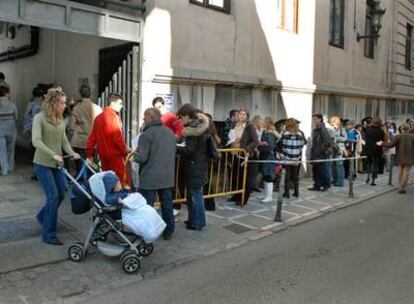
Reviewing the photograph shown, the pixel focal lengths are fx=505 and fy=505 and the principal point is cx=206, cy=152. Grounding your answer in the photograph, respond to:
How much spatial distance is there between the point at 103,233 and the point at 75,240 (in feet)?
2.73

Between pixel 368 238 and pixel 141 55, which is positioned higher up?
pixel 141 55

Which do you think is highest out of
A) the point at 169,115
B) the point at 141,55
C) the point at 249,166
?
the point at 141,55

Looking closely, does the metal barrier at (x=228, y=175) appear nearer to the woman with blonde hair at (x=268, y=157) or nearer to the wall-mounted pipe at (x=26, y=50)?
Answer: the woman with blonde hair at (x=268, y=157)

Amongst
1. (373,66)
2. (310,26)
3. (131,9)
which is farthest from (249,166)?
(373,66)

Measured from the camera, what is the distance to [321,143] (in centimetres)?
1129

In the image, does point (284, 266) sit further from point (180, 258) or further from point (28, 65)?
point (28, 65)

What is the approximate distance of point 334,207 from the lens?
9.48 m

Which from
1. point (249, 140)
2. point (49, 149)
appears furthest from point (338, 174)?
point (49, 149)

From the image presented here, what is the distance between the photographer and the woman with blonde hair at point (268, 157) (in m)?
9.43

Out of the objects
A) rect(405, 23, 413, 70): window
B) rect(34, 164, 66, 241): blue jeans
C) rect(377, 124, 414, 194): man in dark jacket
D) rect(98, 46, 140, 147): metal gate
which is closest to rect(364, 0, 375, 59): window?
rect(405, 23, 413, 70): window

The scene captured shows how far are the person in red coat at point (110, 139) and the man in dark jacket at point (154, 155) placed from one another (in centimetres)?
83

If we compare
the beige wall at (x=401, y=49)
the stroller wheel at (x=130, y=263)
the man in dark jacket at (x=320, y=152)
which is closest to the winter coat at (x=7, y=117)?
the stroller wheel at (x=130, y=263)

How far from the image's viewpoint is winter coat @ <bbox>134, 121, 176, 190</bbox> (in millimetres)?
6141

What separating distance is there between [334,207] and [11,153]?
20.7ft
